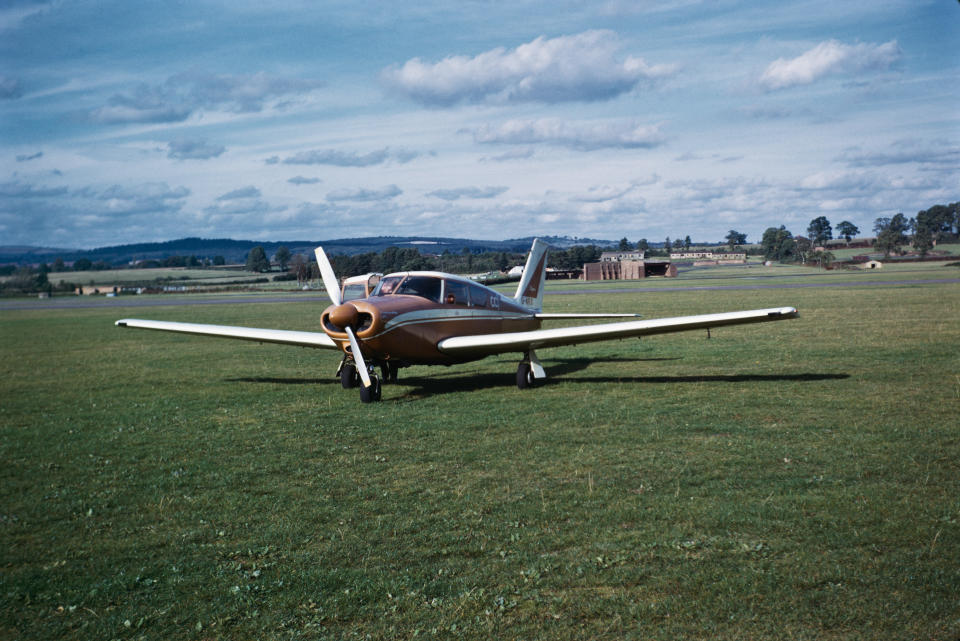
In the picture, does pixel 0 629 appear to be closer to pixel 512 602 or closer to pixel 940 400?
pixel 512 602

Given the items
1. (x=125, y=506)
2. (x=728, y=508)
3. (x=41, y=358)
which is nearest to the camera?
(x=728, y=508)

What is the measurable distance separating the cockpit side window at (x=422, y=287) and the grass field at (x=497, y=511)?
191cm

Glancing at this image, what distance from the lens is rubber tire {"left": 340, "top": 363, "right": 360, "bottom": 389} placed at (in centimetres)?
1420

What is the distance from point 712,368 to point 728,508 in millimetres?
9705

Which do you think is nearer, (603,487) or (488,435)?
(603,487)

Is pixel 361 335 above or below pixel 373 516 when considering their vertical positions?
above

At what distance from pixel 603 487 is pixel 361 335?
6757mm

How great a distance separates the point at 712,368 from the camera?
614 inches

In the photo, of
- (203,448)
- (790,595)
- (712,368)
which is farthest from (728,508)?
(712,368)

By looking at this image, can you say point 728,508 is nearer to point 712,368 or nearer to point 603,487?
point 603,487

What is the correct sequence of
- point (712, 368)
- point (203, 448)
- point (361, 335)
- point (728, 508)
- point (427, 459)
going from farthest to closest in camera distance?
point (712, 368), point (361, 335), point (203, 448), point (427, 459), point (728, 508)

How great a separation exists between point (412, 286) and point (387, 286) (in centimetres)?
50

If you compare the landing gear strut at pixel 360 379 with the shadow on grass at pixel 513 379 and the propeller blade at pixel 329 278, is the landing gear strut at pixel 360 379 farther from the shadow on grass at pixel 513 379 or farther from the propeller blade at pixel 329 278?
the propeller blade at pixel 329 278

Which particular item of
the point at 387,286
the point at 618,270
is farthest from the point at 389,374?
the point at 618,270
